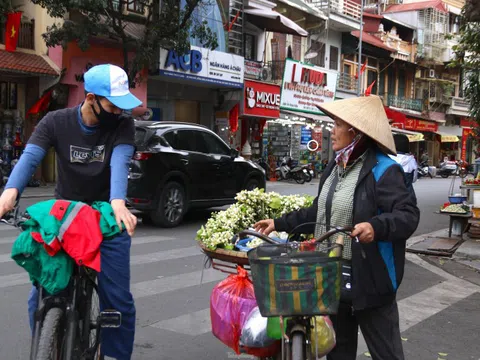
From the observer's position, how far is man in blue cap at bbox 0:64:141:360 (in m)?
3.06

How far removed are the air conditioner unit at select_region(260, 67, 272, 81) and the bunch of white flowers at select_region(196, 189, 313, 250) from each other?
21687 mm

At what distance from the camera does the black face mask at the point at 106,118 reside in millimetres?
3125

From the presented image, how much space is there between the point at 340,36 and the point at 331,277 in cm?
3159

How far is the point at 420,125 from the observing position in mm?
40250

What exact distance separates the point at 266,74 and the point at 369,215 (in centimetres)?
2327

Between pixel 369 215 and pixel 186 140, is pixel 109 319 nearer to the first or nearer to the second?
pixel 369 215

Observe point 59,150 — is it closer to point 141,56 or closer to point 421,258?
point 421,258

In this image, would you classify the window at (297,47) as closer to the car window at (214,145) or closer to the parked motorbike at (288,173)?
the parked motorbike at (288,173)

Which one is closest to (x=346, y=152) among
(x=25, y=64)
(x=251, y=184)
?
(x=251, y=184)

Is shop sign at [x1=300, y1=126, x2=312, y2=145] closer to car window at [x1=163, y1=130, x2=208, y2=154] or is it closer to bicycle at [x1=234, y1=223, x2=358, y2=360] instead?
car window at [x1=163, y1=130, x2=208, y2=154]

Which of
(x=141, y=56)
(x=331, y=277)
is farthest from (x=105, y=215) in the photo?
(x=141, y=56)

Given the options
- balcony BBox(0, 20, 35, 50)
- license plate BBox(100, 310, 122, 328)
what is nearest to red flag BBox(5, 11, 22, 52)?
balcony BBox(0, 20, 35, 50)

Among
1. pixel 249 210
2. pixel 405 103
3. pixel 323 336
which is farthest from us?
pixel 405 103

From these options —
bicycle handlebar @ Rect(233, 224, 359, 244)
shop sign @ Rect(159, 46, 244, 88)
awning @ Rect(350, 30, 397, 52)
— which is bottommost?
bicycle handlebar @ Rect(233, 224, 359, 244)
